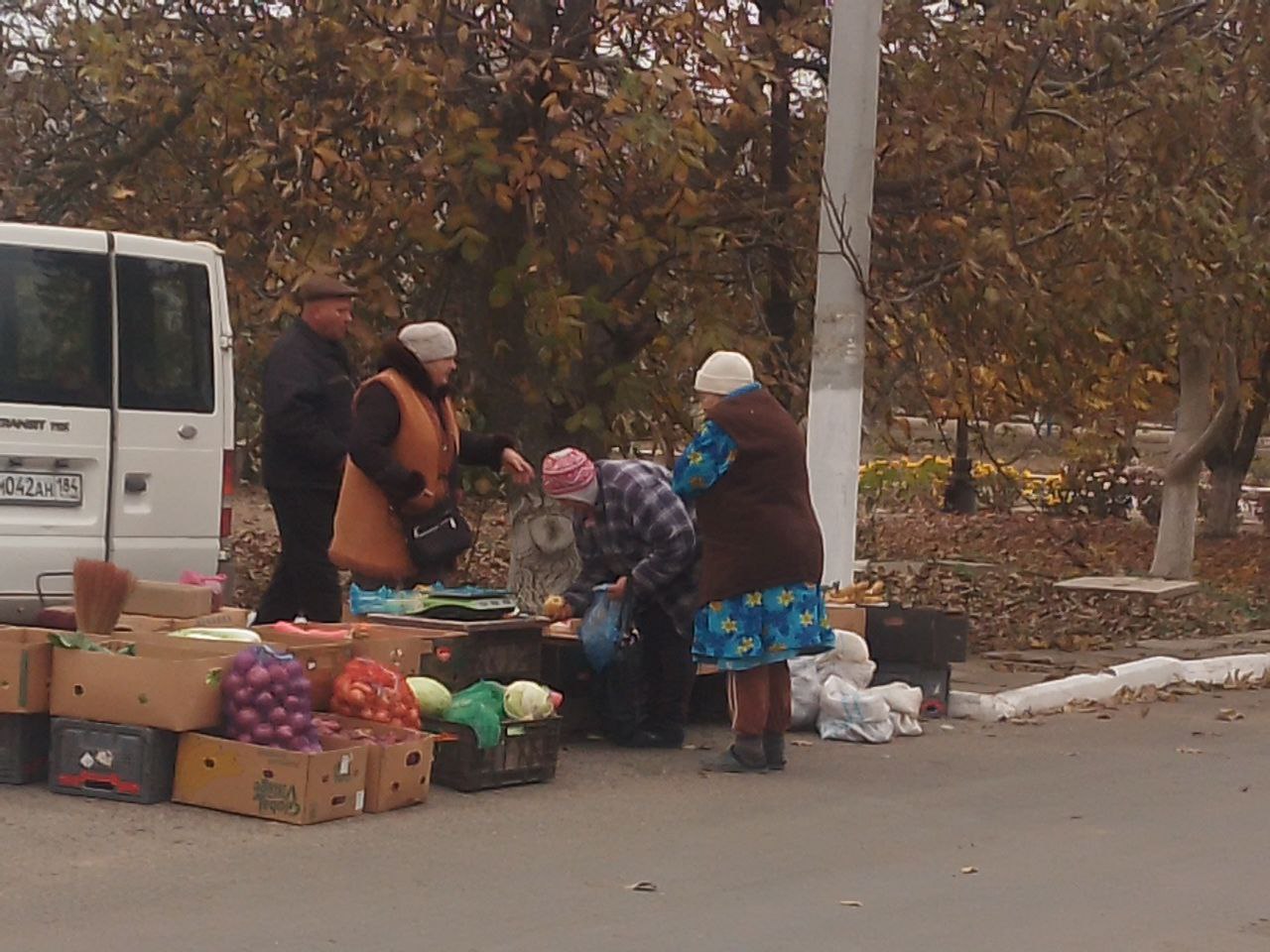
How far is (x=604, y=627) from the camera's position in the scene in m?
9.77

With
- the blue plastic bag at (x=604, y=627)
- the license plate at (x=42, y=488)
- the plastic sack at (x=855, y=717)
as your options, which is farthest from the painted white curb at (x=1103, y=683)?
the license plate at (x=42, y=488)

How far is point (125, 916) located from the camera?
259 inches

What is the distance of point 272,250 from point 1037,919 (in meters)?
7.46

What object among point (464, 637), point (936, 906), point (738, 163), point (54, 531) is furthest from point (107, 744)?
point (738, 163)

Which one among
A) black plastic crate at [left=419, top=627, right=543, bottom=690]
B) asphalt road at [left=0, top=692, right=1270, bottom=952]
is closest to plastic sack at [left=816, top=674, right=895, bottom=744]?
asphalt road at [left=0, top=692, right=1270, bottom=952]

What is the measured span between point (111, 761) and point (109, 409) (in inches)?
108

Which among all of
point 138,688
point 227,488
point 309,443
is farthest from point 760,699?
point 227,488

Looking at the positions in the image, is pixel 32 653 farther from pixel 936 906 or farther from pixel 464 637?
pixel 936 906

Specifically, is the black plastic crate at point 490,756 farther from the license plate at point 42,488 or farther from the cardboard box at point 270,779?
the license plate at point 42,488

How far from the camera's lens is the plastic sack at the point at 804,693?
10.9 metres

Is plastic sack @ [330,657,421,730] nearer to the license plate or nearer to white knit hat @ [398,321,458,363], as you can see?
white knit hat @ [398,321,458,363]

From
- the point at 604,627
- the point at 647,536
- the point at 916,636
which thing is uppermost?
the point at 647,536

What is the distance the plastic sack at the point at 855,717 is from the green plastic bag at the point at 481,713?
90.3 inches

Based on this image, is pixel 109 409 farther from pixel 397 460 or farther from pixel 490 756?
pixel 490 756
